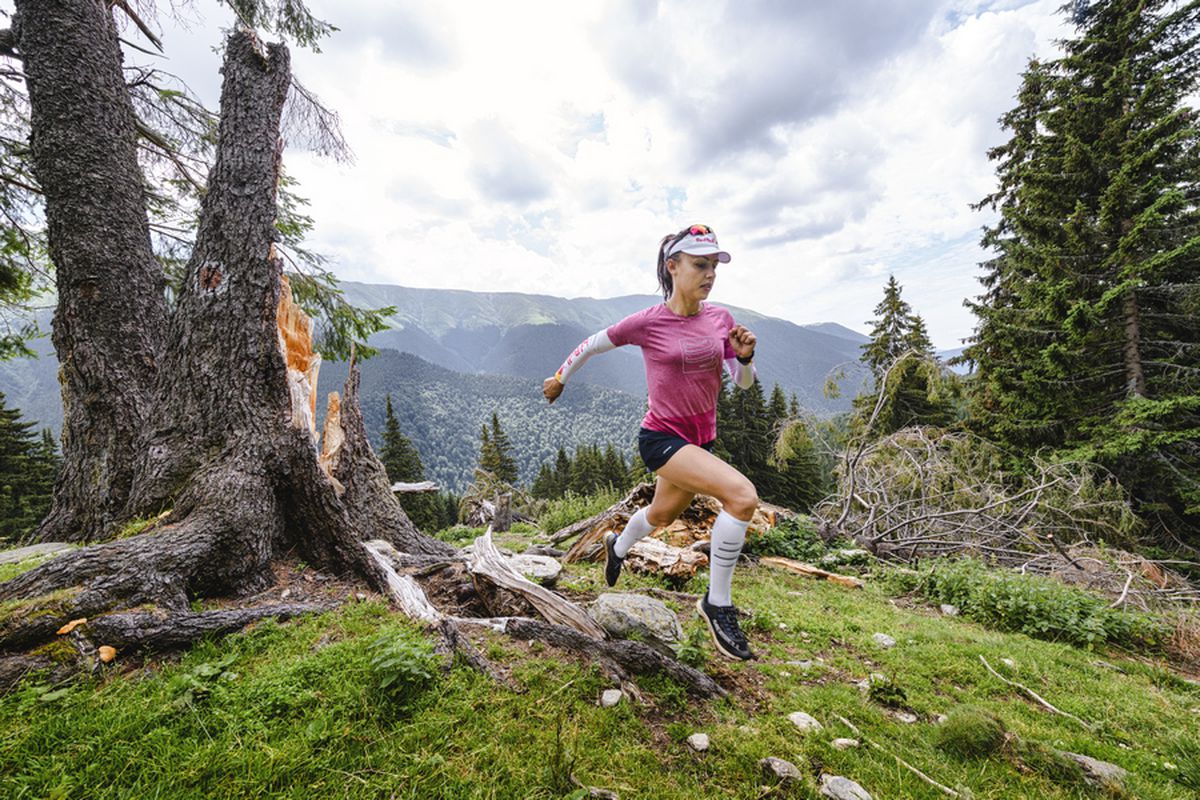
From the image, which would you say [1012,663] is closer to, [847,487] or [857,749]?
[857,749]

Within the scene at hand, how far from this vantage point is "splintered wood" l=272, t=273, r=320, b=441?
12.5 feet

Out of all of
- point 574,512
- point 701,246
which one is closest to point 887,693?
point 701,246

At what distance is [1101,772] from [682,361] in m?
2.88

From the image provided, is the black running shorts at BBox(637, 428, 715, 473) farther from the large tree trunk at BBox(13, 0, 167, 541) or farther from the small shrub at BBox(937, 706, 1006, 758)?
the large tree trunk at BBox(13, 0, 167, 541)

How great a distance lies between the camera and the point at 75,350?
4730mm

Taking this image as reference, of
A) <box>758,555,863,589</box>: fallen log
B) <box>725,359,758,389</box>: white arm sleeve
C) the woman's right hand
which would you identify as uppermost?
<box>725,359,758,389</box>: white arm sleeve

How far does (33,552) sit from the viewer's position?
407cm

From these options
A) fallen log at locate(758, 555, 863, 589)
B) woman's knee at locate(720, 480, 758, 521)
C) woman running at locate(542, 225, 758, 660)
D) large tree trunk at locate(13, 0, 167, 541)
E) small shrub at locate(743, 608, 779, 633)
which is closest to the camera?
woman's knee at locate(720, 480, 758, 521)

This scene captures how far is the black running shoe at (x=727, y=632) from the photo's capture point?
9.55 ft

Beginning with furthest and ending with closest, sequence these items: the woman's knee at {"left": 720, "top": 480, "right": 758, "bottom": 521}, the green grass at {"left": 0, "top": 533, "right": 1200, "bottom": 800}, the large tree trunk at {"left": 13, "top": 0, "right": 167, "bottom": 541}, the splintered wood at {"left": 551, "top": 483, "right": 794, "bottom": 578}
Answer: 1. the splintered wood at {"left": 551, "top": 483, "right": 794, "bottom": 578}
2. the large tree trunk at {"left": 13, "top": 0, "right": 167, "bottom": 541}
3. the woman's knee at {"left": 720, "top": 480, "right": 758, "bottom": 521}
4. the green grass at {"left": 0, "top": 533, "right": 1200, "bottom": 800}

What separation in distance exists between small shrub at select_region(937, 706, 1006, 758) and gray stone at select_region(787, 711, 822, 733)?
1.91ft

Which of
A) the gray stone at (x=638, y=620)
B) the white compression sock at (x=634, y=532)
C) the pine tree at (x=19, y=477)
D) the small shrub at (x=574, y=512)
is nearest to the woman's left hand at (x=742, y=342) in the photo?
the white compression sock at (x=634, y=532)

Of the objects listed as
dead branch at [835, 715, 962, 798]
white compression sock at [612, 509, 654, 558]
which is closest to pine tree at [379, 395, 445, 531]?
white compression sock at [612, 509, 654, 558]

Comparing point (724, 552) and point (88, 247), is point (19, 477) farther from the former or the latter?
point (724, 552)
